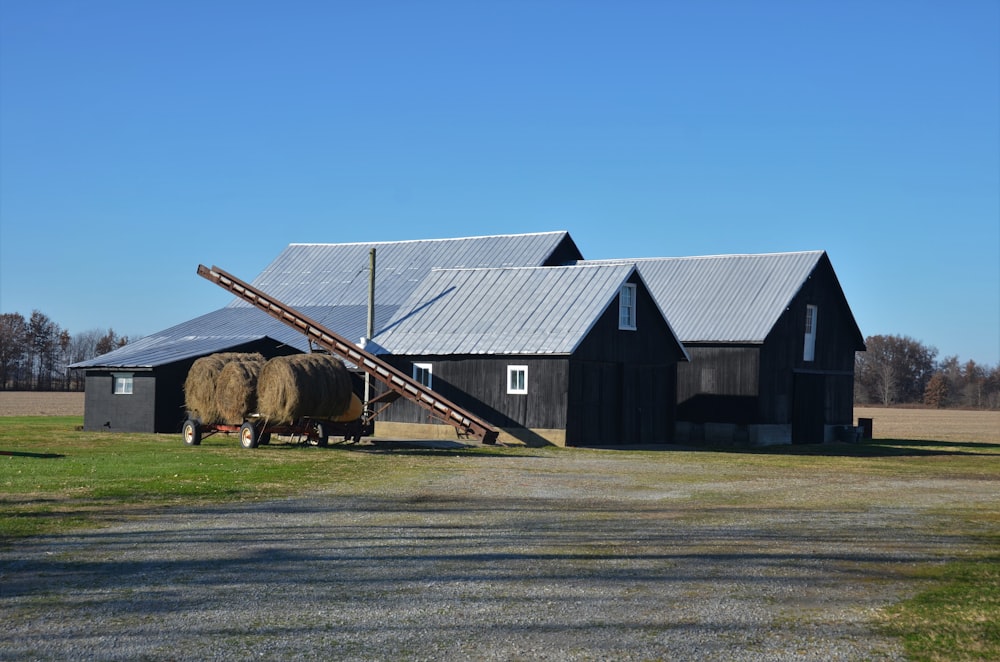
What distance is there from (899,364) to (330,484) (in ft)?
463

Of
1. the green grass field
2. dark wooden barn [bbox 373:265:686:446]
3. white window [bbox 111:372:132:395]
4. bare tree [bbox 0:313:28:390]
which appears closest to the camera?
the green grass field

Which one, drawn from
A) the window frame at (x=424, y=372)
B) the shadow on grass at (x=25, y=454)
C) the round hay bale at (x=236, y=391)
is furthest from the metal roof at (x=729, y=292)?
the shadow on grass at (x=25, y=454)

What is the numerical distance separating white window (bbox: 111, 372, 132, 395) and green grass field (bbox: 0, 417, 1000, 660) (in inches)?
85.6

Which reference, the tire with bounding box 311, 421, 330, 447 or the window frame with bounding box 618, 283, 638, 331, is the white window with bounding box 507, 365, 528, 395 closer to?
the window frame with bounding box 618, 283, 638, 331

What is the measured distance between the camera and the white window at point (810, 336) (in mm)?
44375

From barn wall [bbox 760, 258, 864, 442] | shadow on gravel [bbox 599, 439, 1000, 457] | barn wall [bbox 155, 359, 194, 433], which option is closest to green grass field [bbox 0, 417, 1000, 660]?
shadow on gravel [bbox 599, 439, 1000, 457]

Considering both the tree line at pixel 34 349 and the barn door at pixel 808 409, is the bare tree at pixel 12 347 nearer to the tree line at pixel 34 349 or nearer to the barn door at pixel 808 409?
the tree line at pixel 34 349

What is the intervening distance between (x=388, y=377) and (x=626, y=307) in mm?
8323

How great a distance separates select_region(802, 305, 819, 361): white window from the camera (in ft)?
146

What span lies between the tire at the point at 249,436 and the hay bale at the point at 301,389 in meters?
0.51

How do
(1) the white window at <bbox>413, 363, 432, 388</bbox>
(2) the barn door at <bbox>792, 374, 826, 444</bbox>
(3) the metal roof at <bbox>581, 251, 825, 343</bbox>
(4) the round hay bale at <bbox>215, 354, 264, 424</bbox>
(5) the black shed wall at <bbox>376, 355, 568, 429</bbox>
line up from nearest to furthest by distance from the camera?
(4) the round hay bale at <bbox>215, 354, 264, 424</bbox>, (5) the black shed wall at <bbox>376, 355, 568, 429</bbox>, (1) the white window at <bbox>413, 363, 432, 388</bbox>, (3) the metal roof at <bbox>581, 251, 825, 343</bbox>, (2) the barn door at <bbox>792, 374, 826, 444</bbox>

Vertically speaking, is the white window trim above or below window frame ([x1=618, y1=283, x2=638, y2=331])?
below

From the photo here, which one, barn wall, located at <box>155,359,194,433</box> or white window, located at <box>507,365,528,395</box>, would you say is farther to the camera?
barn wall, located at <box>155,359,194,433</box>

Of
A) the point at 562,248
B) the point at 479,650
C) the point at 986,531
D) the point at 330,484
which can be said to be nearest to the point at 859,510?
the point at 986,531
